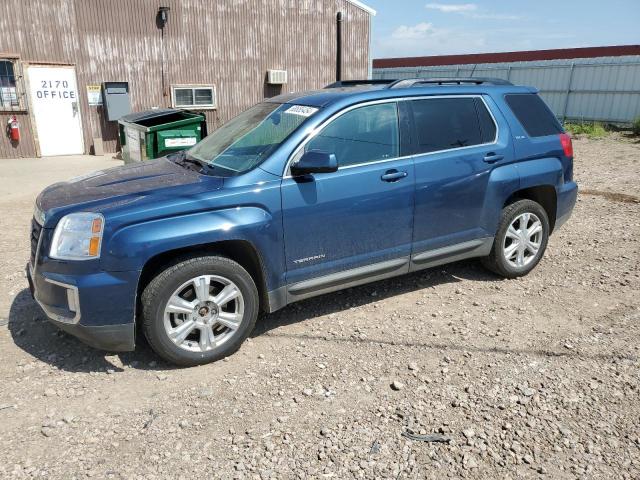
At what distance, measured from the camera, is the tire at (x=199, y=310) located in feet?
10.9

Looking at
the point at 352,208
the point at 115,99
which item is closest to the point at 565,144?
the point at 352,208

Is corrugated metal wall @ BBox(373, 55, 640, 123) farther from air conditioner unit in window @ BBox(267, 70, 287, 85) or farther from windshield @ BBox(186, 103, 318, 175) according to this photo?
windshield @ BBox(186, 103, 318, 175)

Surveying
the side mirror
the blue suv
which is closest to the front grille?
the blue suv

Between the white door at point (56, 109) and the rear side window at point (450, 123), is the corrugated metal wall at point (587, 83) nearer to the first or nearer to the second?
the white door at point (56, 109)

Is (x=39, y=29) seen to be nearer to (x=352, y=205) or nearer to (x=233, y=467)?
(x=352, y=205)

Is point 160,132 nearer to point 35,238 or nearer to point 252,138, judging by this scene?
point 252,138

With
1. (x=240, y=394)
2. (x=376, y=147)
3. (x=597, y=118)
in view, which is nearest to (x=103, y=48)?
(x=376, y=147)

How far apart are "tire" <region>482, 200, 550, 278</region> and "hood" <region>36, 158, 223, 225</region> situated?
2673 mm

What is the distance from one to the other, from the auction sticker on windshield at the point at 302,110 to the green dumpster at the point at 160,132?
428 centimetres

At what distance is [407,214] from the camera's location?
13.5ft

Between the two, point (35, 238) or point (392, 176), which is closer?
point (35, 238)

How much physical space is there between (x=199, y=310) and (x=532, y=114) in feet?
11.8

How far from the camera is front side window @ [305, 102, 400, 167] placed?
12.6ft

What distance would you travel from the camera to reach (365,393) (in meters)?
3.24
